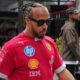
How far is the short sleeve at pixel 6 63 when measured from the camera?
3.76 meters

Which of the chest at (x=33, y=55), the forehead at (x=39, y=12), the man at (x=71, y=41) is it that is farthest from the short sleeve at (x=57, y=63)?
the man at (x=71, y=41)

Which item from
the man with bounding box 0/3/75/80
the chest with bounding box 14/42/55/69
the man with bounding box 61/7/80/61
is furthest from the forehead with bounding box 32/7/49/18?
the man with bounding box 61/7/80/61

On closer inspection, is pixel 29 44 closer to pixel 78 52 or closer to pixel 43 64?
pixel 43 64

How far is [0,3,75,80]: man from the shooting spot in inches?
148

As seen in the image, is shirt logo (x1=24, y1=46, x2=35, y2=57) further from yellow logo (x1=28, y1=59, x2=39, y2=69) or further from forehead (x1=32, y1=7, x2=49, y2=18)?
forehead (x1=32, y1=7, x2=49, y2=18)

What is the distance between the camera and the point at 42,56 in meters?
3.88

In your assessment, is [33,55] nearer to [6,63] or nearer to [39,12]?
[6,63]

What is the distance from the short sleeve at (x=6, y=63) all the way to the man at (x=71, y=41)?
384cm

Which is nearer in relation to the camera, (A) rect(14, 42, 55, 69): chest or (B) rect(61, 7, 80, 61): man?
(A) rect(14, 42, 55, 69): chest

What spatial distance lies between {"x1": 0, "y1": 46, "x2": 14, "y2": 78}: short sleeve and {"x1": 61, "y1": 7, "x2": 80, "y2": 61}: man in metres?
3.84

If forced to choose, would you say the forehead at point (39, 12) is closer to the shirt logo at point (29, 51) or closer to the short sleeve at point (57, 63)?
the shirt logo at point (29, 51)

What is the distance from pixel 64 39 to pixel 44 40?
3849mm

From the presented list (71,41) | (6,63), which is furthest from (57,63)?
(71,41)

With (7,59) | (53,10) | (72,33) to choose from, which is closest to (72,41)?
(72,33)
